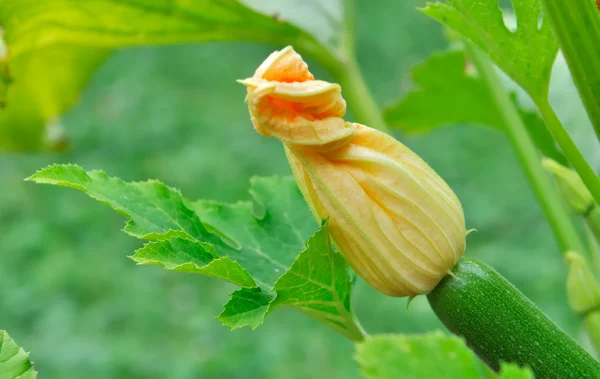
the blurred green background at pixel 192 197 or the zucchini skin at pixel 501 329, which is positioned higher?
the zucchini skin at pixel 501 329

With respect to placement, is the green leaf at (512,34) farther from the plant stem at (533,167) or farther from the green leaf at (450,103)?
the green leaf at (450,103)

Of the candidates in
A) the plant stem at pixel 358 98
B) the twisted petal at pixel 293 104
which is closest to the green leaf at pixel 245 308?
the twisted petal at pixel 293 104

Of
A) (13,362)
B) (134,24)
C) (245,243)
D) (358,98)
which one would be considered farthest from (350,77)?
(13,362)

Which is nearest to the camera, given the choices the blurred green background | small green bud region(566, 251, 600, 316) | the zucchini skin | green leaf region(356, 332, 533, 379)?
green leaf region(356, 332, 533, 379)

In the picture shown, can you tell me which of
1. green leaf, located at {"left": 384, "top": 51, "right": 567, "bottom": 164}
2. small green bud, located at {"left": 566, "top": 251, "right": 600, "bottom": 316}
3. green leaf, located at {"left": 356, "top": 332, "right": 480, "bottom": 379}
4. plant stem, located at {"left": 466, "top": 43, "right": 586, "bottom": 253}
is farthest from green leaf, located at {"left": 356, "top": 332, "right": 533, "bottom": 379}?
green leaf, located at {"left": 384, "top": 51, "right": 567, "bottom": 164}

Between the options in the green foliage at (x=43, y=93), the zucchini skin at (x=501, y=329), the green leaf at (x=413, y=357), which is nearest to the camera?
the green leaf at (x=413, y=357)

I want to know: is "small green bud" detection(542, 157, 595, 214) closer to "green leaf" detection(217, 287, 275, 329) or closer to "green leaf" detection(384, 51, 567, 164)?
"green leaf" detection(384, 51, 567, 164)

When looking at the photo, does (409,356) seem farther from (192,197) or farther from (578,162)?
(192,197)
